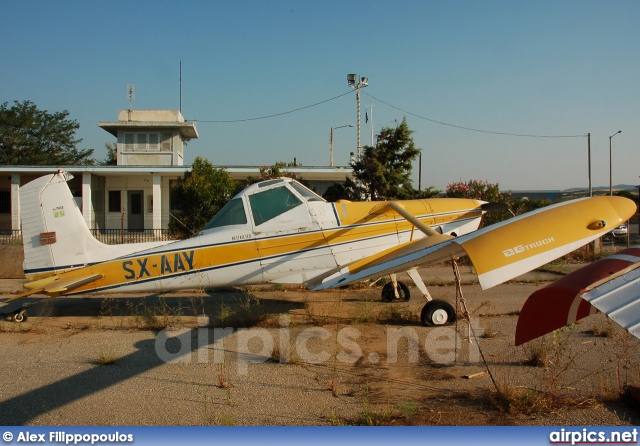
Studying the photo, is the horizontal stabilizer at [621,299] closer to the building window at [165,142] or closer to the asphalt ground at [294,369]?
the asphalt ground at [294,369]

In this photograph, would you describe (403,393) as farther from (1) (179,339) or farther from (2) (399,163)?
(2) (399,163)

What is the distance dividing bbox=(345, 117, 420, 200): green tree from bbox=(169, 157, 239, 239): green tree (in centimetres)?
603

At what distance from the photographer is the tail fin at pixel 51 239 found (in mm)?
8305

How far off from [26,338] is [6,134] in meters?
47.3

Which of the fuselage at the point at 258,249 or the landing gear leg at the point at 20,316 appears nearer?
the fuselage at the point at 258,249

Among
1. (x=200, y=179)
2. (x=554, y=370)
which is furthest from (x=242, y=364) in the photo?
(x=200, y=179)

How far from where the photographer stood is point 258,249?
26.9ft

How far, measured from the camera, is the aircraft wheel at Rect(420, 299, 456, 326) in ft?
24.3

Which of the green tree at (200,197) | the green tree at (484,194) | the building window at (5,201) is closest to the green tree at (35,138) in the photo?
the building window at (5,201)

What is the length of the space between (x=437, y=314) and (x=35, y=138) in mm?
52765

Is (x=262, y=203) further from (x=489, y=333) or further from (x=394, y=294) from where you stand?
(x=489, y=333)

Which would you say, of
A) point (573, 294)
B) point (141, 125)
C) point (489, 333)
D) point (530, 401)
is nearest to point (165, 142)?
point (141, 125)

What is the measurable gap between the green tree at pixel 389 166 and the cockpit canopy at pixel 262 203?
33.6ft

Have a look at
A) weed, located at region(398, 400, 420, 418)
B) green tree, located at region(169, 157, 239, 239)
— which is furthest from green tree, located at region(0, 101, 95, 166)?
weed, located at region(398, 400, 420, 418)
